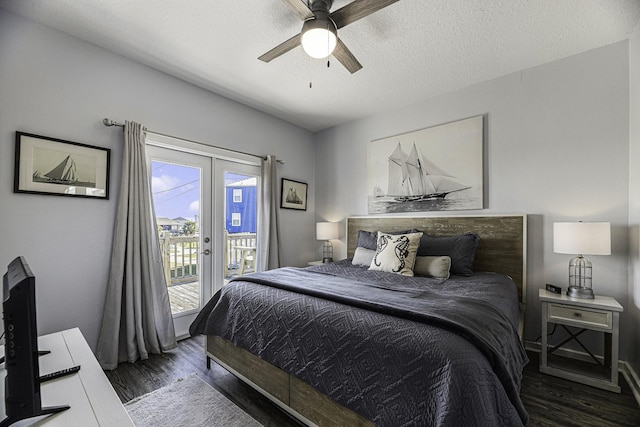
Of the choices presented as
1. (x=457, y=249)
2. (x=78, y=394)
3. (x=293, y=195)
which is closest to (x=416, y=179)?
(x=457, y=249)

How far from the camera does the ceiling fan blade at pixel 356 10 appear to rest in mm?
1636

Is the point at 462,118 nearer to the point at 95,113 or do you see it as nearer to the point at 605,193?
the point at 605,193

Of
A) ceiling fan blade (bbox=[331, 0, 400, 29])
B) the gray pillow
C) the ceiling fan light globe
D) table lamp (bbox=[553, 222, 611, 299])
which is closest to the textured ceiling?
ceiling fan blade (bbox=[331, 0, 400, 29])

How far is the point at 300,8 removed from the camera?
67.5 inches

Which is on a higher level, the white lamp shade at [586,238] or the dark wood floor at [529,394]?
the white lamp shade at [586,238]

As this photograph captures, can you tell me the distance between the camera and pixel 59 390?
1.01 metres

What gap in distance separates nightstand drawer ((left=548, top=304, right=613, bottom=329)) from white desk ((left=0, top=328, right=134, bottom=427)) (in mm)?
2797

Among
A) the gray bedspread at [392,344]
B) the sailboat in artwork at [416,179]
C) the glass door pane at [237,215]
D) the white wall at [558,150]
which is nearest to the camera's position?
the gray bedspread at [392,344]

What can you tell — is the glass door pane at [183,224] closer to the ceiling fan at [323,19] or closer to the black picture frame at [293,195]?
the black picture frame at [293,195]

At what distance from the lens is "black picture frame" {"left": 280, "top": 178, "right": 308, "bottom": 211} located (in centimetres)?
406

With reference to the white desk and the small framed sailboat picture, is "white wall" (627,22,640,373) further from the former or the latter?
the small framed sailboat picture

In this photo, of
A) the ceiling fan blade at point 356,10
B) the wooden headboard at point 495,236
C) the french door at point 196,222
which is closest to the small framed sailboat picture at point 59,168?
the french door at point 196,222

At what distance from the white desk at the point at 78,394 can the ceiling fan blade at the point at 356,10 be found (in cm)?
218

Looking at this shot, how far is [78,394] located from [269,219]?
9.24 ft
